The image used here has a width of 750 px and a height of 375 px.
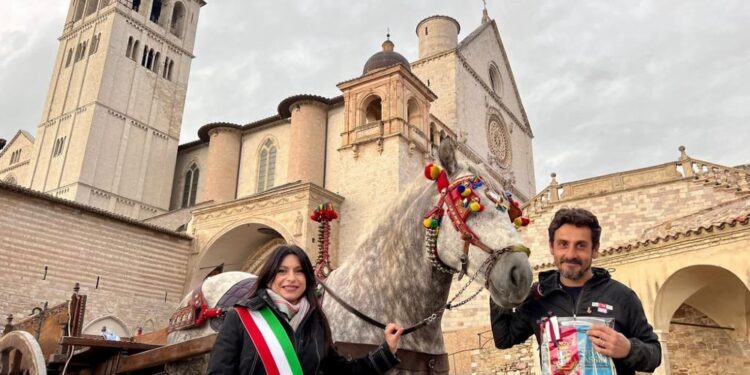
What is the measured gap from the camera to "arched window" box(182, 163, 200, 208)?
31734 mm

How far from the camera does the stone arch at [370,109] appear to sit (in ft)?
71.2

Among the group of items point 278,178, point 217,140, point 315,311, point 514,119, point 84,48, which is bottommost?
point 315,311

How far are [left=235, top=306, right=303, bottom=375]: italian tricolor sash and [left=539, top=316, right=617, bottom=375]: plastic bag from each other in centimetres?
106

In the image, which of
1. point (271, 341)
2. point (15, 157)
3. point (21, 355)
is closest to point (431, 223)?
point (271, 341)

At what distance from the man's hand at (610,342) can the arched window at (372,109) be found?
65.1 feet

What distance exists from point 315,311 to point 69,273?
17863 millimetres

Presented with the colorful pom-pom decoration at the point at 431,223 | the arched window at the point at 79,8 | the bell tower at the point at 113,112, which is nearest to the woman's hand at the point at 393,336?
the colorful pom-pom decoration at the point at 431,223

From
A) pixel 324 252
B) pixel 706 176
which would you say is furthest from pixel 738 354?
pixel 324 252

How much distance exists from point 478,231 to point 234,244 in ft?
67.6

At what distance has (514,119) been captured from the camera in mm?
32594

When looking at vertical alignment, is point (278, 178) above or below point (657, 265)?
above

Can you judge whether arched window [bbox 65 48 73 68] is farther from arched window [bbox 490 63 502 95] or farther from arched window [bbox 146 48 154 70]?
arched window [bbox 490 63 502 95]

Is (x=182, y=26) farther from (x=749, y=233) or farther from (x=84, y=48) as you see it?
(x=749, y=233)

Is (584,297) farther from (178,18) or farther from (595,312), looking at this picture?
(178,18)
